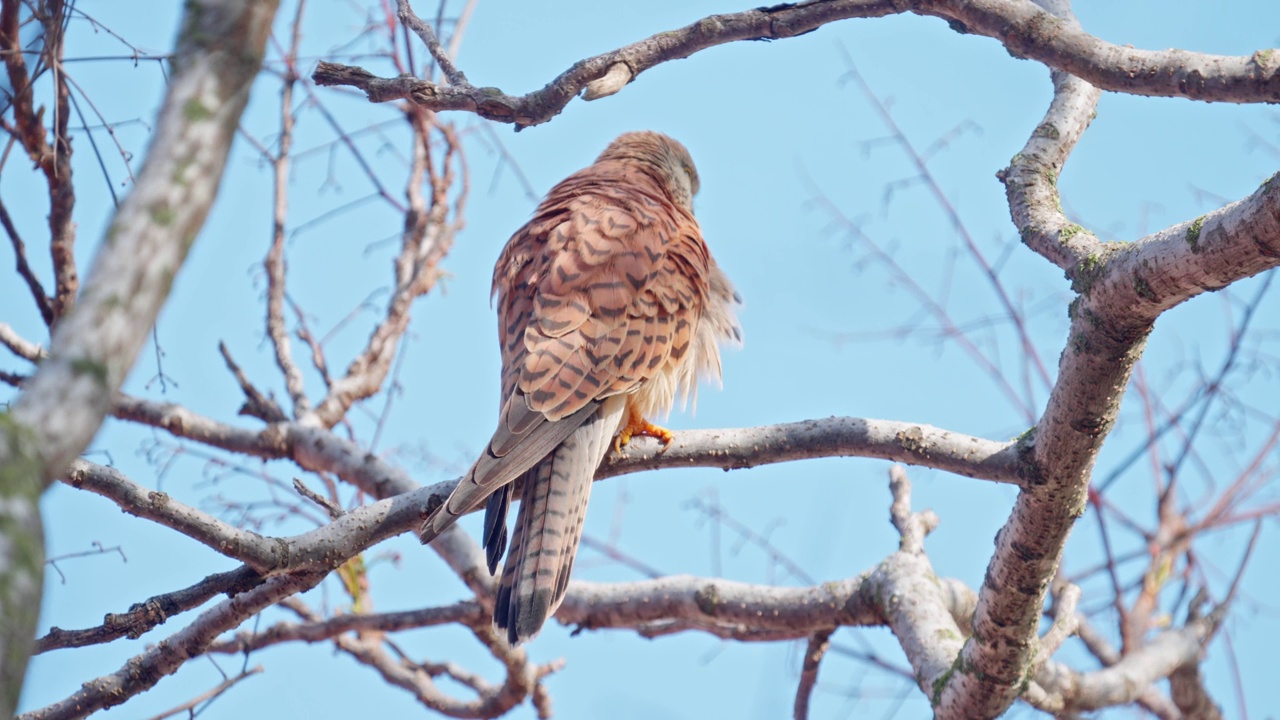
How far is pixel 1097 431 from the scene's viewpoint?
93.0 inches

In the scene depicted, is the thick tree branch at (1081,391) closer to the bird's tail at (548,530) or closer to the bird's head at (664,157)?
the bird's tail at (548,530)

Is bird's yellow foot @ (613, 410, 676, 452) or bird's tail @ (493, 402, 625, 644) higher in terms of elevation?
bird's yellow foot @ (613, 410, 676, 452)

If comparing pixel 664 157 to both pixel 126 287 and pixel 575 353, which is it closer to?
pixel 575 353

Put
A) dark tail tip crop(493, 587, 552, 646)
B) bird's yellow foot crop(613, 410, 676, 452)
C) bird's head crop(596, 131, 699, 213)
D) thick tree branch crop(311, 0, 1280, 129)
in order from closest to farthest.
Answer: thick tree branch crop(311, 0, 1280, 129) < dark tail tip crop(493, 587, 552, 646) < bird's yellow foot crop(613, 410, 676, 452) < bird's head crop(596, 131, 699, 213)

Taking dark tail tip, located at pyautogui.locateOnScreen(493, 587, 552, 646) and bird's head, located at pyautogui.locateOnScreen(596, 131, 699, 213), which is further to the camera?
bird's head, located at pyautogui.locateOnScreen(596, 131, 699, 213)

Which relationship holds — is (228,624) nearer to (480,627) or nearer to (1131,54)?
(480,627)

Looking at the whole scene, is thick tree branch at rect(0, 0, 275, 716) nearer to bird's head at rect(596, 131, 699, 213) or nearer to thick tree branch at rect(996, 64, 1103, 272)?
thick tree branch at rect(996, 64, 1103, 272)

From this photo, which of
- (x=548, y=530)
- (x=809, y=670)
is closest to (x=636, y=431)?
(x=548, y=530)

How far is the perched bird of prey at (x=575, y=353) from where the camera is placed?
287 centimetres

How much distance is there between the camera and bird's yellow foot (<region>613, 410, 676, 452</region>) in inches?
123

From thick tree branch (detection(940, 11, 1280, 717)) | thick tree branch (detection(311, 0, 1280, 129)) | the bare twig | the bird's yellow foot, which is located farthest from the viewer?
the bare twig

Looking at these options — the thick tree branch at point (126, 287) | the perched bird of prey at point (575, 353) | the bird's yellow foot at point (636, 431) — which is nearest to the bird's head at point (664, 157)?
the perched bird of prey at point (575, 353)

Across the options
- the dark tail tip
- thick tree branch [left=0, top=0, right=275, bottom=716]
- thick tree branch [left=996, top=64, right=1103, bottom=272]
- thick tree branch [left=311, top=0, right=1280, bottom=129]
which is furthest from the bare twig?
thick tree branch [left=0, top=0, right=275, bottom=716]

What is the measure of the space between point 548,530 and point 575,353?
52 cm
